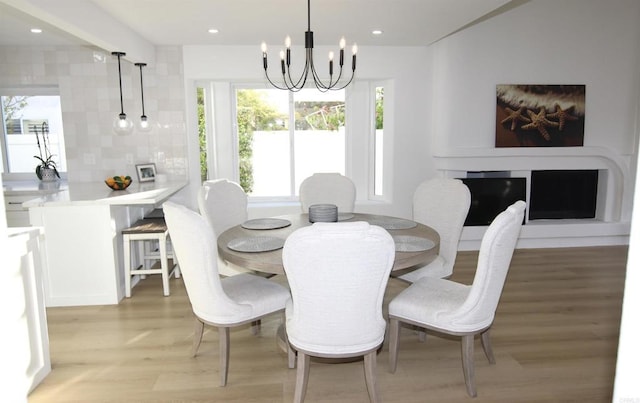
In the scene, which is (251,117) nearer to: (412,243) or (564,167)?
(412,243)

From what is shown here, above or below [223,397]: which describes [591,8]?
above

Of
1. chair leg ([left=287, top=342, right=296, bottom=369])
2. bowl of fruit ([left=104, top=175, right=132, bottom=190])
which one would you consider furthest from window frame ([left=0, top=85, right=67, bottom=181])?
chair leg ([left=287, top=342, right=296, bottom=369])

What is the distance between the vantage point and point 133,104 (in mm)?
4766

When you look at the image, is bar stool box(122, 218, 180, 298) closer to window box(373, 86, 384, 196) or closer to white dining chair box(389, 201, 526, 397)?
white dining chair box(389, 201, 526, 397)

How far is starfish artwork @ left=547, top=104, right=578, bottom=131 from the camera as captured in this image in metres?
4.97

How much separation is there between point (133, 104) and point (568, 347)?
14.9 ft

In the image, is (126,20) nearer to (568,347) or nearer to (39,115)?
(39,115)

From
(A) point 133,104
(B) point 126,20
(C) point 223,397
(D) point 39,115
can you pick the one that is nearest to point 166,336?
(C) point 223,397

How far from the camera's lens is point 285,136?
539 cm

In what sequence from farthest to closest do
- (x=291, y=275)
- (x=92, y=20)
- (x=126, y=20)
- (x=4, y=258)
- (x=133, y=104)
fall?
(x=133, y=104), (x=126, y=20), (x=92, y=20), (x=291, y=275), (x=4, y=258)

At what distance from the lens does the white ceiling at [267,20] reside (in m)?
3.24

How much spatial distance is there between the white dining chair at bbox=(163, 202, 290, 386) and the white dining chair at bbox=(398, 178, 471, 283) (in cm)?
98

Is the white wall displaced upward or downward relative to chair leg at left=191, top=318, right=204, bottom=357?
upward

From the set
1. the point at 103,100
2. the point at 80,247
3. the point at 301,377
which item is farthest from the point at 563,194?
the point at 103,100
